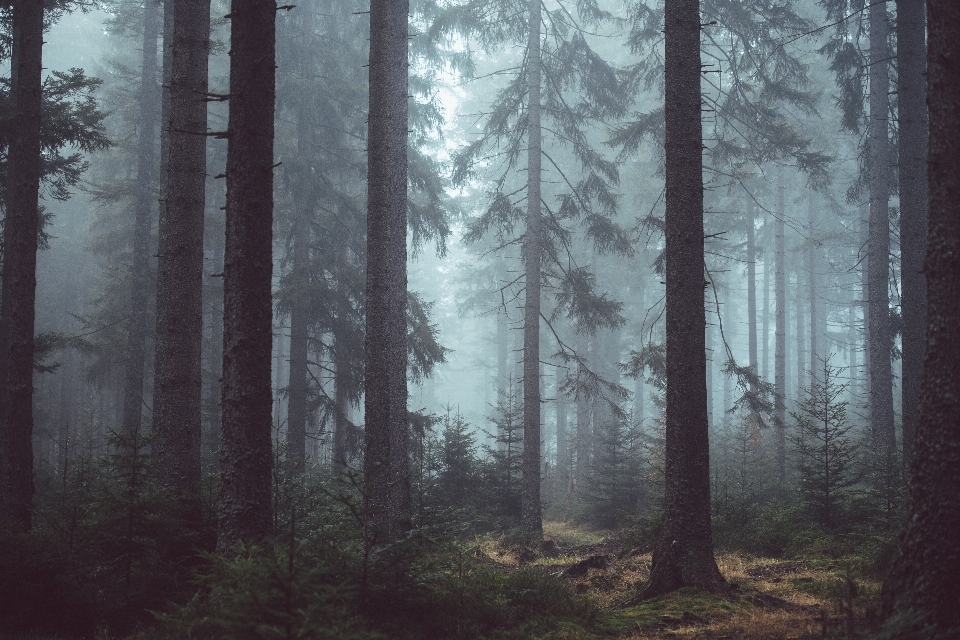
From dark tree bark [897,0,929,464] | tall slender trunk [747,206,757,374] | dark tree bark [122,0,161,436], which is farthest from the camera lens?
tall slender trunk [747,206,757,374]

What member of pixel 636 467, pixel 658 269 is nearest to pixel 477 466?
pixel 636 467

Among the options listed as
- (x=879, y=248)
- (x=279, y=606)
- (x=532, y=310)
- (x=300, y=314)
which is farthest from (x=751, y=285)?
(x=279, y=606)

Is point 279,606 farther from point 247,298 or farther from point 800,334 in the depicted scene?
point 800,334

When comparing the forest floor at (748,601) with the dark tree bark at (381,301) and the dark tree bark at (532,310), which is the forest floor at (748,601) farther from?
the dark tree bark at (532,310)

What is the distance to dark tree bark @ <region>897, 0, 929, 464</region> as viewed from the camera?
13.4 metres

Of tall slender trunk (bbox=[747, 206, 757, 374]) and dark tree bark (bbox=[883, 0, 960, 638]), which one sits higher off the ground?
tall slender trunk (bbox=[747, 206, 757, 374])

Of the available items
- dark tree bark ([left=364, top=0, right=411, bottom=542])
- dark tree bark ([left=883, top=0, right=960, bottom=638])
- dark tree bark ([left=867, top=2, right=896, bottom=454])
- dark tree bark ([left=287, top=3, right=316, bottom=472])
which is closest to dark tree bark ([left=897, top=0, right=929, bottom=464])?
dark tree bark ([left=867, top=2, right=896, bottom=454])

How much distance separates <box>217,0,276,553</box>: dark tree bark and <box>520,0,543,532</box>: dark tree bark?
10.6 meters

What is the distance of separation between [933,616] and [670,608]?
2751 mm

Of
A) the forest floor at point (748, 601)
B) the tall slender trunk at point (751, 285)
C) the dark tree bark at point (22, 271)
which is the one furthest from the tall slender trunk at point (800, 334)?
the dark tree bark at point (22, 271)

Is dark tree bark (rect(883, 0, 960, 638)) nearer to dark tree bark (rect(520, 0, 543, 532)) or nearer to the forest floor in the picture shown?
the forest floor

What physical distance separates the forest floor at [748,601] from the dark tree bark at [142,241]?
13.4 m

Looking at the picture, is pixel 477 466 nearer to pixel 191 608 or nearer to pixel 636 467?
pixel 636 467

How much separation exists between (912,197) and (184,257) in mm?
13624
